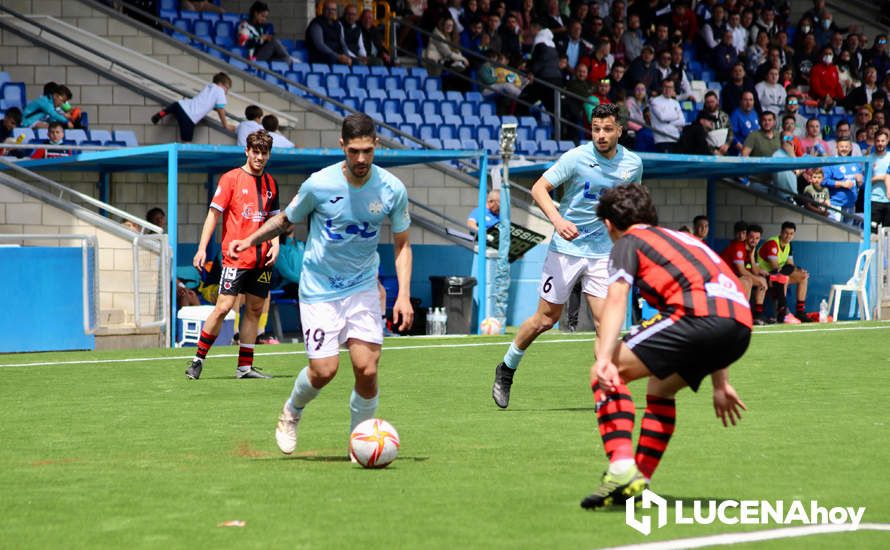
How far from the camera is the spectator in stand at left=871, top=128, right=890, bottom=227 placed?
23.3 metres

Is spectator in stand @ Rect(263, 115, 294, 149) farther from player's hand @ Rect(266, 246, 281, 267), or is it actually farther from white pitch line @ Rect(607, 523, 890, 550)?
white pitch line @ Rect(607, 523, 890, 550)

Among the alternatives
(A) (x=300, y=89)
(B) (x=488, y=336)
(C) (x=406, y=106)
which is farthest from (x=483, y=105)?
(B) (x=488, y=336)

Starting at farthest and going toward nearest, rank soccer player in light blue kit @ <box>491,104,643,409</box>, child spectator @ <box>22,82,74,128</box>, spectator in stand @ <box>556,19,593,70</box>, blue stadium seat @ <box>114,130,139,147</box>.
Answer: spectator in stand @ <box>556,19,593,70</box>, blue stadium seat @ <box>114,130,139,147</box>, child spectator @ <box>22,82,74,128</box>, soccer player in light blue kit @ <box>491,104,643,409</box>

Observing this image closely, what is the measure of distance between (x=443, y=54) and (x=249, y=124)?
5.81m

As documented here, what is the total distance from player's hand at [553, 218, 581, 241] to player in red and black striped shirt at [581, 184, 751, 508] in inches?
115

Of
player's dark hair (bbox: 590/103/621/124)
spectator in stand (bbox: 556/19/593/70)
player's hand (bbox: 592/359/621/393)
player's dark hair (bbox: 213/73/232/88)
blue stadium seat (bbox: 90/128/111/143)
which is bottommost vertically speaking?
player's hand (bbox: 592/359/621/393)

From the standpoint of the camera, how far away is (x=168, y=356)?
15047 mm

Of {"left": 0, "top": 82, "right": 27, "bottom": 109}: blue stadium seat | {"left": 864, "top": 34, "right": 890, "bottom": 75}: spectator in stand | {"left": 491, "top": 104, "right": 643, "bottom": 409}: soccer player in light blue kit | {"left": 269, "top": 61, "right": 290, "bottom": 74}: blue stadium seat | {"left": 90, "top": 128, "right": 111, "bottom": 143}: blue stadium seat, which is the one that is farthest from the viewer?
{"left": 864, "top": 34, "right": 890, "bottom": 75}: spectator in stand

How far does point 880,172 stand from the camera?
23.7 meters

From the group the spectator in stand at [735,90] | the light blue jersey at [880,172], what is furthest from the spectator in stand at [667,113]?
the light blue jersey at [880,172]

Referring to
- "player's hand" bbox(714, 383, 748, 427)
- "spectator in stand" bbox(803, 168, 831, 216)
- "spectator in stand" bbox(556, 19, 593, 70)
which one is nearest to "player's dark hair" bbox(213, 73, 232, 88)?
"spectator in stand" bbox(556, 19, 593, 70)

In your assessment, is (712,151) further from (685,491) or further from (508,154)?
(685,491)

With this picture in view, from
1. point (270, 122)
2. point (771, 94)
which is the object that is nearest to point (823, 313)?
point (771, 94)

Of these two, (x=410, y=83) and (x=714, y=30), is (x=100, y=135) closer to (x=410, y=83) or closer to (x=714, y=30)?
(x=410, y=83)
